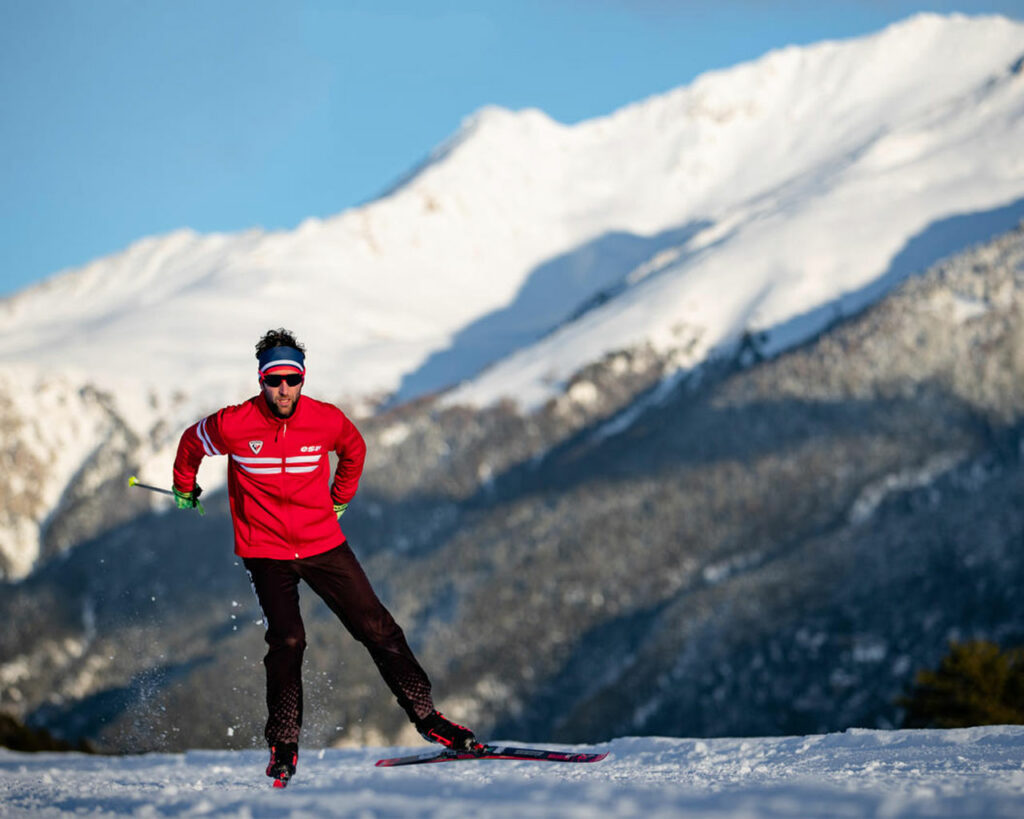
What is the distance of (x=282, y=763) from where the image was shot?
9.68 metres

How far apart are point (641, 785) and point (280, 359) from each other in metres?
4.46

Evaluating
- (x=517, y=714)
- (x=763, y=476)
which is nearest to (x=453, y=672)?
(x=517, y=714)

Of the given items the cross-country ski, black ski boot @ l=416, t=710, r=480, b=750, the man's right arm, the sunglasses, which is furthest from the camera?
black ski boot @ l=416, t=710, r=480, b=750

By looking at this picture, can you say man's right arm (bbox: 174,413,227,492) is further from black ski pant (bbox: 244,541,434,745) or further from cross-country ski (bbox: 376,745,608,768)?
cross-country ski (bbox: 376,745,608,768)

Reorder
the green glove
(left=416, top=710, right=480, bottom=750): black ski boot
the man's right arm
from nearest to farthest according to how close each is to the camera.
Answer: the man's right arm → (left=416, top=710, right=480, bottom=750): black ski boot → the green glove

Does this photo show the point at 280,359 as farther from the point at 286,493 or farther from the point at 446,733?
the point at 446,733

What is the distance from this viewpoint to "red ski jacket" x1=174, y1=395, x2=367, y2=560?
31.4 feet

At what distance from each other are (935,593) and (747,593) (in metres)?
26.1

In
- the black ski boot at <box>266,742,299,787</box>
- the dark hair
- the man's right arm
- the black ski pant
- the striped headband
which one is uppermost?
the dark hair

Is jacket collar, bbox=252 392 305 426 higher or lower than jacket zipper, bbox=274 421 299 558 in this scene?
higher

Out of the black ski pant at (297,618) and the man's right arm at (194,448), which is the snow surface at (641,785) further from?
the man's right arm at (194,448)

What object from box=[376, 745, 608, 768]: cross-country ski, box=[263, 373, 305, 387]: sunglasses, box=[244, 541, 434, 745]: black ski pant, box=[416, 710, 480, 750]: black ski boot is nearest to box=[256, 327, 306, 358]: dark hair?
box=[263, 373, 305, 387]: sunglasses

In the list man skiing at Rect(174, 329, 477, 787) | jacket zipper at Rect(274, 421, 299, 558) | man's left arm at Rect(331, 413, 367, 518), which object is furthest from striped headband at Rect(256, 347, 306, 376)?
man's left arm at Rect(331, 413, 367, 518)

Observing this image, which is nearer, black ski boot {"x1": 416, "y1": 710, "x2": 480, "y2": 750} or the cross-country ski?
the cross-country ski
